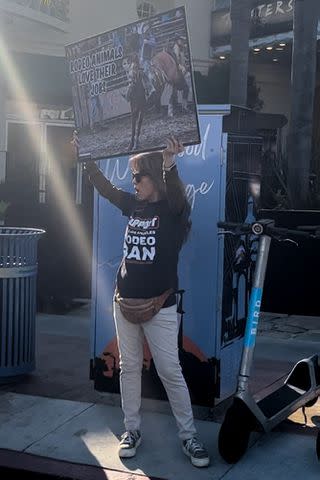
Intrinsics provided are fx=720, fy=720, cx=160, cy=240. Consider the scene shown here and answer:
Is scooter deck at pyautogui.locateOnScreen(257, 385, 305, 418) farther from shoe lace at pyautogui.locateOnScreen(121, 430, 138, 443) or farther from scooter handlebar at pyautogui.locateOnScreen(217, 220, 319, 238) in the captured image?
scooter handlebar at pyautogui.locateOnScreen(217, 220, 319, 238)

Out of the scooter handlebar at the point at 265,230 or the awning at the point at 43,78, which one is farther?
the awning at the point at 43,78

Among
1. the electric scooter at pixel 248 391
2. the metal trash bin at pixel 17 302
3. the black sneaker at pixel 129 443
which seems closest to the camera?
the electric scooter at pixel 248 391

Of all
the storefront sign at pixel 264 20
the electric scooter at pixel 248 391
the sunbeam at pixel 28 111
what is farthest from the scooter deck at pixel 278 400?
the storefront sign at pixel 264 20

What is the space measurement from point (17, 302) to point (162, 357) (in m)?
1.90

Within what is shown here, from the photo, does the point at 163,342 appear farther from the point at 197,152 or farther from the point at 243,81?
the point at 243,81

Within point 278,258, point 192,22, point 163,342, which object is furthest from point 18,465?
point 192,22

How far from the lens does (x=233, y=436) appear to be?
4.32m

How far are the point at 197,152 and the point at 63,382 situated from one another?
230 centimetres

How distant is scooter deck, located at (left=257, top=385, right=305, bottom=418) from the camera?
455cm

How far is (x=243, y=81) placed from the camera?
38.1 feet

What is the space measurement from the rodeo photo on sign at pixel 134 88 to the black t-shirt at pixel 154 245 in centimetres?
37

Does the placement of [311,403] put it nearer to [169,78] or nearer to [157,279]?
[157,279]

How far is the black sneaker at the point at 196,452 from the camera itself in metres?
4.33

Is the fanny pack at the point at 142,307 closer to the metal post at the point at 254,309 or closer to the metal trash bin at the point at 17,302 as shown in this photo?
the metal post at the point at 254,309
